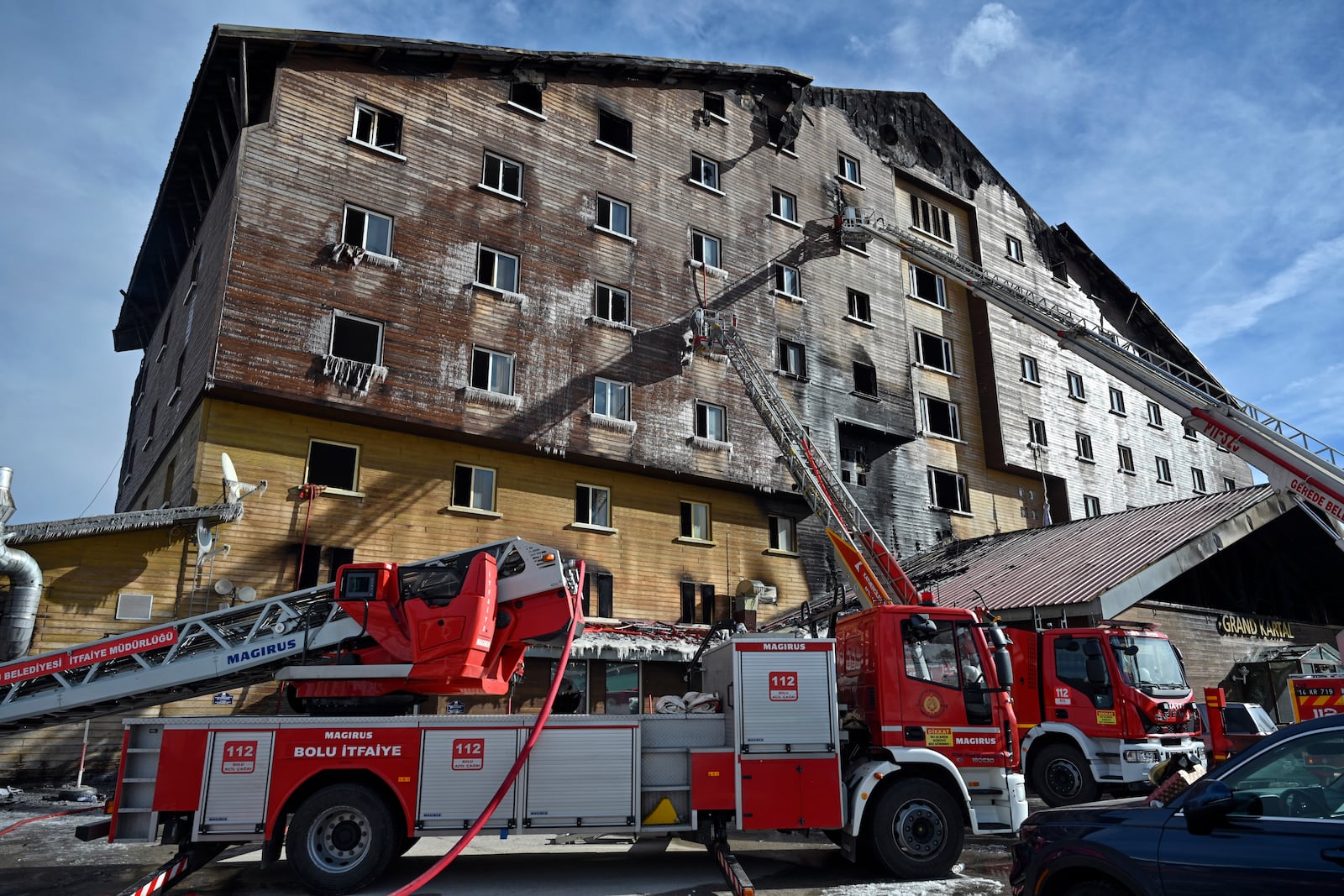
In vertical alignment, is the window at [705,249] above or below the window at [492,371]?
above

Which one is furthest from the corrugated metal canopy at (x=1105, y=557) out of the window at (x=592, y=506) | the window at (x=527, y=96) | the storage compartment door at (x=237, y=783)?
the window at (x=527, y=96)

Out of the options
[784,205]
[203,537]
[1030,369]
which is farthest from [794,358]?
[203,537]

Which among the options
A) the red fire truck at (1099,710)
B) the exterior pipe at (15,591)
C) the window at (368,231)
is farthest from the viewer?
the window at (368,231)

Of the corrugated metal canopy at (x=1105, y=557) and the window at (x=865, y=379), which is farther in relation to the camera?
the window at (x=865, y=379)

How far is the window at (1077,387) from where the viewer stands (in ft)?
126

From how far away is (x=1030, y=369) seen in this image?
3678 cm

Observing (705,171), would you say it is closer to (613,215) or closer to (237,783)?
(613,215)

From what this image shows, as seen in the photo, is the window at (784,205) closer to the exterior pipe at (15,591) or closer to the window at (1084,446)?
the window at (1084,446)

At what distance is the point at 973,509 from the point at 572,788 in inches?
1039

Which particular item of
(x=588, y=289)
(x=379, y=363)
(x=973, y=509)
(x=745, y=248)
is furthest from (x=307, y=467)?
(x=973, y=509)

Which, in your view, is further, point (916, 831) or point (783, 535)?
point (783, 535)

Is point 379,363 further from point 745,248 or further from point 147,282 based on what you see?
point 147,282

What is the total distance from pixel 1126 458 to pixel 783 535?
2159 cm

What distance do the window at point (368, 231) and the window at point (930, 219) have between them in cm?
2264
